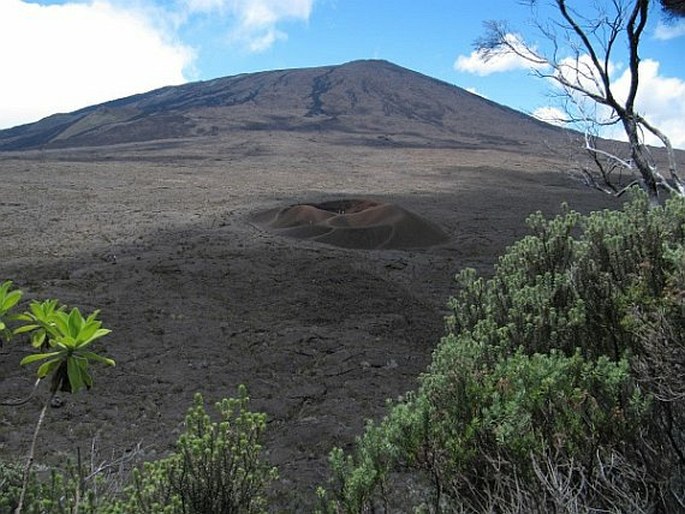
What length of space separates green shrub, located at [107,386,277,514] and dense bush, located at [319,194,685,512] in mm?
299

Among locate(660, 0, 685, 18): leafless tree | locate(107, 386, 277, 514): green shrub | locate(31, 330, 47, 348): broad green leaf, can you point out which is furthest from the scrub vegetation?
locate(660, 0, 685, 18): leafless tree

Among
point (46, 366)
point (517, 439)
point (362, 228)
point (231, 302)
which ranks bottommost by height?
point (231, 302)

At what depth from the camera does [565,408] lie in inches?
81.0

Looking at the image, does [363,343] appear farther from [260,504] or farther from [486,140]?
[486,140]

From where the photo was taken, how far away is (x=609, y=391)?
81.6 inches

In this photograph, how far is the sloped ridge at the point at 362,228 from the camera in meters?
10.7

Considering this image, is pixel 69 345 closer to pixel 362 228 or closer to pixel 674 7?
pixel 674 7

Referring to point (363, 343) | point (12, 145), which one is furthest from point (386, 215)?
point (12, 145)

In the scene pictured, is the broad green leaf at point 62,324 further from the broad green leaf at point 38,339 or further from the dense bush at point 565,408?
the dense bush at point 565,408

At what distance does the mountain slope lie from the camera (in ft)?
140

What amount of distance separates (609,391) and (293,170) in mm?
22061

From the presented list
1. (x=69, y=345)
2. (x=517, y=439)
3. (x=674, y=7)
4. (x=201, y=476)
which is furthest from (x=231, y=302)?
(x=674, y=7)

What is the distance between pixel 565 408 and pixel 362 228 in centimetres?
891

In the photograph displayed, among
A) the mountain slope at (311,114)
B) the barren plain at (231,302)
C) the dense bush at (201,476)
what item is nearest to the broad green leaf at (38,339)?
the dense bush at (201,476)
